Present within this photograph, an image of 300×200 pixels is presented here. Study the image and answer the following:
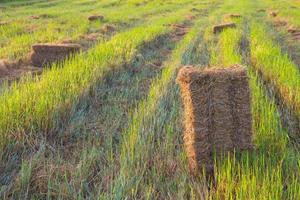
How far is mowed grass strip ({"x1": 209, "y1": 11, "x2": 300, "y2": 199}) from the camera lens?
284cm

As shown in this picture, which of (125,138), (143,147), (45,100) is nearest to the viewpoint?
(143,147)

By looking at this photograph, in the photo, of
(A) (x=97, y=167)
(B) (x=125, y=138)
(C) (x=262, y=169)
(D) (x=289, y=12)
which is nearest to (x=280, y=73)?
(B) (x=125, y=138)

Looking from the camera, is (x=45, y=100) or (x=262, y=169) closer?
(x=262, y=169)

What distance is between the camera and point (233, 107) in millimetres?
3500

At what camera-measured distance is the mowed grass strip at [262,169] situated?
9.32 feet

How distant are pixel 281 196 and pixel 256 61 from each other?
Answer: 470 centimetres

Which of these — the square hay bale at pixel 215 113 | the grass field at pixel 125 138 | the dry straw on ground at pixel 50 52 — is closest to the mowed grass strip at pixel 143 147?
the grass field at pixel 125 138

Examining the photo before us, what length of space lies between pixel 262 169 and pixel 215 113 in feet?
1.67

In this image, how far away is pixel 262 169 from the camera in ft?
10.6

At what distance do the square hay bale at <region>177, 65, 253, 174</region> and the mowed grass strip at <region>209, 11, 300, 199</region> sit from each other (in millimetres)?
108

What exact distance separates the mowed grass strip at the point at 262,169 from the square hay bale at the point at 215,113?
0.35ft

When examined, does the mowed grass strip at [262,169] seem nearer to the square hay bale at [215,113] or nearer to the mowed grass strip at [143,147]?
the square hay bale at [215,113]

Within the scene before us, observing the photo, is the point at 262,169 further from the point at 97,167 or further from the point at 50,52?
the point at 50,52

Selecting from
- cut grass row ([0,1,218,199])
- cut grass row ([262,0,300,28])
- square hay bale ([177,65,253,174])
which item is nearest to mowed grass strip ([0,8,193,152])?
cut grass row ([0,1,218,199])
